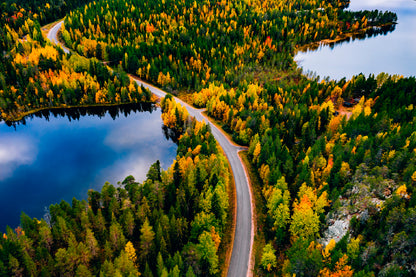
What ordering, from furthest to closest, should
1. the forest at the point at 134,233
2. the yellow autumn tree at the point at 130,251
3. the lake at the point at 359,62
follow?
the lake at the point at 359,62
the yellow autumn tree at the point at 130,251
the forest at the point at 134,233

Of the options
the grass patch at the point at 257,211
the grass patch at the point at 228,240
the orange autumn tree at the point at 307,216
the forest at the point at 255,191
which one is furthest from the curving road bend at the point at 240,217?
the orange autumn tree at the point at 307,216

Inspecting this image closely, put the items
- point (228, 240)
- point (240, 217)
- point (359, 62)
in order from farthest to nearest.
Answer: point (359, 62) < point (240, 217) < point (228, 240)

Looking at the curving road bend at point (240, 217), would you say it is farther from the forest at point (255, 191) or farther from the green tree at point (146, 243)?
the green tree at point (146, 243)

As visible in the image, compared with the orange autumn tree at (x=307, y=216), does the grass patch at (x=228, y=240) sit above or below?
below

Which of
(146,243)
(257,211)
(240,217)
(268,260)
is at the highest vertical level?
(146,243)

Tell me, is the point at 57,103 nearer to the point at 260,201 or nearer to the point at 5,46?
the point at 5,46

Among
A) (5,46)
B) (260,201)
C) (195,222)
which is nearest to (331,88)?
(260,201)

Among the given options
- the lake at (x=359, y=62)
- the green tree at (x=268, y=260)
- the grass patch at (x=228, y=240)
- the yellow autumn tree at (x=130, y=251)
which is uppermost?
the lake at (x=359, y=62)

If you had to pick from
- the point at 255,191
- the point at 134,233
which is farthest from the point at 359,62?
the point at 134,233

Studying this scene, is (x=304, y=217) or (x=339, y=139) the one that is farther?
(x=339, y=139)

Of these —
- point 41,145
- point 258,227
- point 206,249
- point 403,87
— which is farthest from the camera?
point 403,87

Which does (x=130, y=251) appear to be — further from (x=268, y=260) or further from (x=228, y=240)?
(x=268, y=260)
